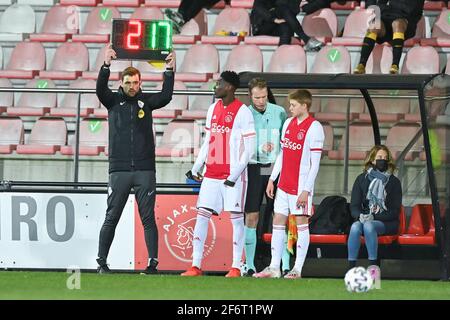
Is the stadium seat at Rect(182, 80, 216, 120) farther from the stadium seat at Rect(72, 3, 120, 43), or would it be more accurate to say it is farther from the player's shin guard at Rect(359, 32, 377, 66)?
the stadium seat at Rect(72, 3, 120, 43)

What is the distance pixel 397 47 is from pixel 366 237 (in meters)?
4.64

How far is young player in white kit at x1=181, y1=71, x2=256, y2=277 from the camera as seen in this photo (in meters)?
12.6

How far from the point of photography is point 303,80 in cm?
1339

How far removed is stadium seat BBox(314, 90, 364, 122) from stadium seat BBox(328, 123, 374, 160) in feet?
0.50

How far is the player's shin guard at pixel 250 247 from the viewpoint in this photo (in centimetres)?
1308

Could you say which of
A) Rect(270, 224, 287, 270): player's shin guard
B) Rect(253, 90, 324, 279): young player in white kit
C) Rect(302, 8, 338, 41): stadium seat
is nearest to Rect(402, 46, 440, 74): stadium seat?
Rect(302, 8, 338, 41): stadium seat

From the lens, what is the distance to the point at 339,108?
1420 cm

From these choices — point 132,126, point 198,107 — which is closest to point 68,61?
point 198,107

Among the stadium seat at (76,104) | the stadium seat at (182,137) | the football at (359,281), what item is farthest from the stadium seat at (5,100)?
the football at (359,281)

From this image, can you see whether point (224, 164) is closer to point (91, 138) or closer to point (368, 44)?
point (91, 138)

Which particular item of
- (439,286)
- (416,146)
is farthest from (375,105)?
(439,286)

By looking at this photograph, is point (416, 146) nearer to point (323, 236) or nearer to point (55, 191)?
point (323, 236)

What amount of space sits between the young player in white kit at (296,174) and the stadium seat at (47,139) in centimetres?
301

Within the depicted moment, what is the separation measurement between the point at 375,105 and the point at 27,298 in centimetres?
562
